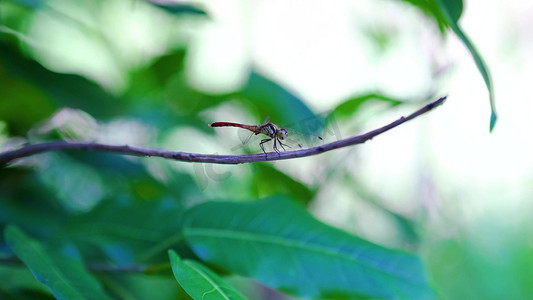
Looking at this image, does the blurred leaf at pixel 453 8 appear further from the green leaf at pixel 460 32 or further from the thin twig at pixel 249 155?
the thin twig at pixel 249 155

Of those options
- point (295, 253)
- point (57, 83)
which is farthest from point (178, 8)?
point (295, 253)

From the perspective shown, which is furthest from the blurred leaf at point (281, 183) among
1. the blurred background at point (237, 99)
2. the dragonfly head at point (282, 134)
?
the dragonfly head at point (282, 134)

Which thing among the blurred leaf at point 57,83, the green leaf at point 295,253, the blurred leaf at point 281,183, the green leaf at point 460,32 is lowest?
the green leaf at point 295,253

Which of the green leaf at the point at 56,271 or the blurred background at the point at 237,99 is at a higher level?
the blurred background at the point at 237,99

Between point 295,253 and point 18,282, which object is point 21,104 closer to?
point 18,282

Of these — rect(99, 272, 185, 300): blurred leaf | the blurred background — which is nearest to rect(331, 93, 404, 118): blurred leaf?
the blurred background
